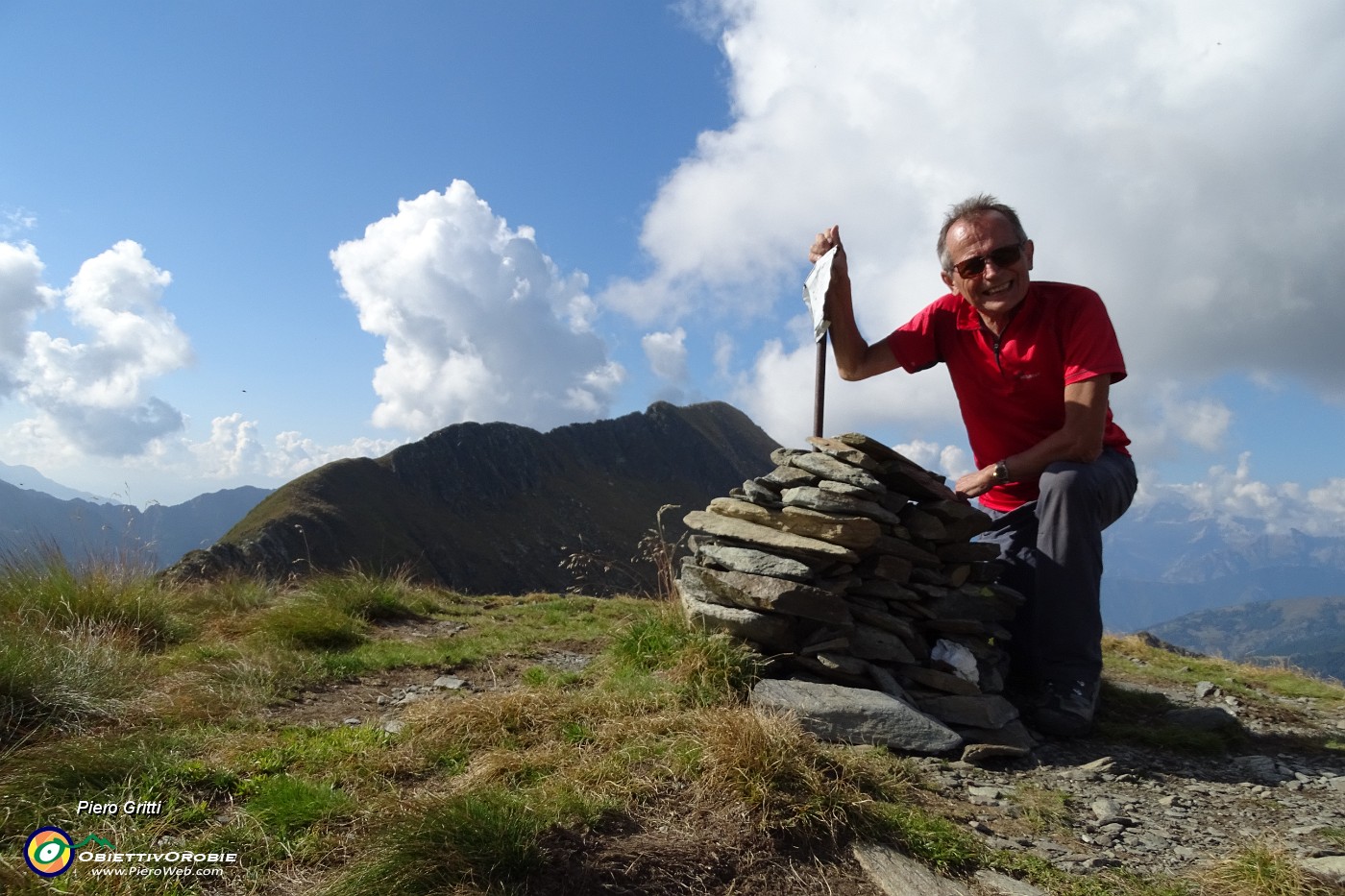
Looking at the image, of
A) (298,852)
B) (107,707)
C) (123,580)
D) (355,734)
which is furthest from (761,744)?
(123,580)

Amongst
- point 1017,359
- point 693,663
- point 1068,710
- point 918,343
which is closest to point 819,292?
point 918,343

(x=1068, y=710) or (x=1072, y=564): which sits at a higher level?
(x=1072, y=564)

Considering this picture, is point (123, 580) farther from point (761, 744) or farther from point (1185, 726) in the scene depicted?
point (1185, 726)

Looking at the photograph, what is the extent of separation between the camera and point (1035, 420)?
5645 millimetres

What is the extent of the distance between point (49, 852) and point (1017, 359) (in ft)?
19.4

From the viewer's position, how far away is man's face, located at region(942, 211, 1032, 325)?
17.8ft

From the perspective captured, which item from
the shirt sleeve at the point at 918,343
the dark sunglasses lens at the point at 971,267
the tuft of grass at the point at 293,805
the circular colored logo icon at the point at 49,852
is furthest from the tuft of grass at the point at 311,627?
the dark sunglasses lens at the point at 971,267

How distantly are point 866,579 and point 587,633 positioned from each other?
357 cm

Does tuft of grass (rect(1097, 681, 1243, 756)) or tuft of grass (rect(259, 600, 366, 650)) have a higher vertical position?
tuft of grass (rect(259, 600, 366, 650))

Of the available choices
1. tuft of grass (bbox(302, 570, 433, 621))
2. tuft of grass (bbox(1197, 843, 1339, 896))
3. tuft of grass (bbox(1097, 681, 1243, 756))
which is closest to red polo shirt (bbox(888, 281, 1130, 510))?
tuft of grass (bbox(1097, 681, 1243, 756))

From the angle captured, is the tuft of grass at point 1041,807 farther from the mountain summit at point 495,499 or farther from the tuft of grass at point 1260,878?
the mountain summit at point 495,499

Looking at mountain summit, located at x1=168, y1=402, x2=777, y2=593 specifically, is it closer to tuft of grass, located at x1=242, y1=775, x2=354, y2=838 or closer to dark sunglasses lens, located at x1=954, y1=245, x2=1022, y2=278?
tuft of grass, located at x1=242, y1=775, x2=354, y2=838

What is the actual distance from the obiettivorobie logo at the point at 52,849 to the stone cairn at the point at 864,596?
3.11 m

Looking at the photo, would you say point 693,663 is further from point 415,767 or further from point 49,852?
point 49,852
